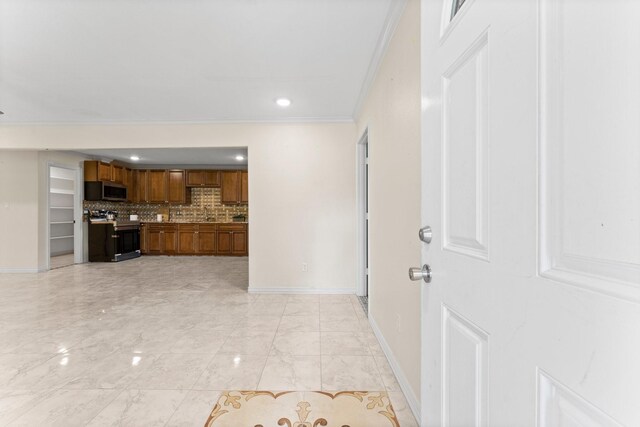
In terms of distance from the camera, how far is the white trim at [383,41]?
1.97m

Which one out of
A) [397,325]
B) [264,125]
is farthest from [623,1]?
[264,125]

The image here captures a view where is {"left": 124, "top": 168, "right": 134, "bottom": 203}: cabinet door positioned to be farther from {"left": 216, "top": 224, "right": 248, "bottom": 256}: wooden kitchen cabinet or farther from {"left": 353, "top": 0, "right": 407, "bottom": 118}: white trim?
{"left": 353, "top": 0, "right": 407, "bottom": 118}: white trim

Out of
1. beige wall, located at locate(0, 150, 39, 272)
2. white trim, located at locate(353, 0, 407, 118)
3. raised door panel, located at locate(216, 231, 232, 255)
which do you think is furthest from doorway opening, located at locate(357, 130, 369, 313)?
beige wall, located at locate(0, 150, 39, 272)

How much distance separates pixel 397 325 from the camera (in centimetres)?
204

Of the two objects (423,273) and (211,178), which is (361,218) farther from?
(211,178)

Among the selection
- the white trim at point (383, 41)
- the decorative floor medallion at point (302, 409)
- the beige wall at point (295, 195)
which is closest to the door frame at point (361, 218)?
the beige wall at point (295, 195)

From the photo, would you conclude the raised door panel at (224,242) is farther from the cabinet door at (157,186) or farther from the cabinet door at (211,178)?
the cabinet door at (157,186)

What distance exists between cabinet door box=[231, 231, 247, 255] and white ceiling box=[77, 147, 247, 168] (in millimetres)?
1814

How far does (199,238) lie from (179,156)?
210 cm

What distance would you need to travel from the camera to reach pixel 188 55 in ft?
8.56

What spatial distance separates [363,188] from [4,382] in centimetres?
367

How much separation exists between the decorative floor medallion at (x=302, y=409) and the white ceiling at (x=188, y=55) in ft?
7.94

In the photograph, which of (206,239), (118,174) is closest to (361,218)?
(206,239)

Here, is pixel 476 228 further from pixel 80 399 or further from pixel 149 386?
pixel 80 399
